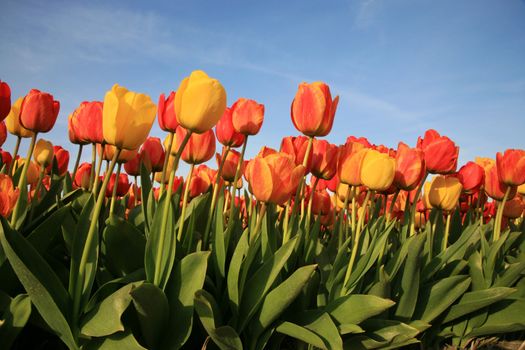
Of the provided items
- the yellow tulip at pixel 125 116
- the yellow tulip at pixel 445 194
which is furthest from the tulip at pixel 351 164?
the yellow tulip at pixel 125 116

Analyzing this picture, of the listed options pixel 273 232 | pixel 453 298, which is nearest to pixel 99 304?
pixel 273 232

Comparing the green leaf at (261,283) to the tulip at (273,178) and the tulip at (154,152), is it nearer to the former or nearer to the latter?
the tulip at (273,178)

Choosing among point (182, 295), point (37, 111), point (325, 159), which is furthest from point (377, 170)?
point (37, 111)

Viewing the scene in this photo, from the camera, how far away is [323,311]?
2053mm

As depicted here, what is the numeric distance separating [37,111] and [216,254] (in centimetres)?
106

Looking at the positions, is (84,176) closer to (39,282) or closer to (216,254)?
(216,254)

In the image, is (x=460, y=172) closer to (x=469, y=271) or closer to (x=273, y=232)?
(x=469, y=271)

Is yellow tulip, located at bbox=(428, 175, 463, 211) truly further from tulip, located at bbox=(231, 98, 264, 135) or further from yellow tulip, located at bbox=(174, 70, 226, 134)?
yellow tulip, located at bbox=(174, 70, 226, 134)

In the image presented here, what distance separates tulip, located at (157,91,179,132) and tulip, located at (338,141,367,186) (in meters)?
0.88

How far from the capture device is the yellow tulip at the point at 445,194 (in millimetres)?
3025

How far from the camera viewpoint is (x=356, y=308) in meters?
2.04

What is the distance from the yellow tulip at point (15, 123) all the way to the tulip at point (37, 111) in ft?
1.79

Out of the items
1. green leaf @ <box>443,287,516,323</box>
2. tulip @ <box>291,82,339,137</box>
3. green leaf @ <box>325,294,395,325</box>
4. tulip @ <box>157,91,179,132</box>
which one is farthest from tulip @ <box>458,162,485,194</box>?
tulip @ <box>157,91,179,132</box>

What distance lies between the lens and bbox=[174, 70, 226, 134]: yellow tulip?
5.43 ft
